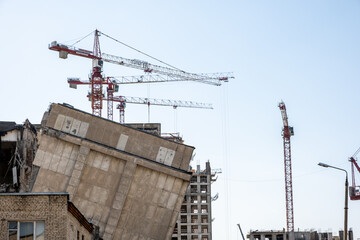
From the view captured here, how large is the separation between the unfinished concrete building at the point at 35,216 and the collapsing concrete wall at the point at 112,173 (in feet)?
73.1

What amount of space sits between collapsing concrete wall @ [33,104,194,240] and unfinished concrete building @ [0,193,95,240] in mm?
22294

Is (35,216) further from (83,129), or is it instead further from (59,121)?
(59,121)

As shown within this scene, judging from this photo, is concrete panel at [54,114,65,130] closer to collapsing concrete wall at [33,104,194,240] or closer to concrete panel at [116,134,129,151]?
collapsing concrete wall at [33,104,194,240]

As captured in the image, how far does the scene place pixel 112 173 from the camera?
67188 mm

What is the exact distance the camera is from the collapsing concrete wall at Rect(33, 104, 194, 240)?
66.7 m

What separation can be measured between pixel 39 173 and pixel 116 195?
7385 mm

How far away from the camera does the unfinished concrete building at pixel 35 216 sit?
43625 mm

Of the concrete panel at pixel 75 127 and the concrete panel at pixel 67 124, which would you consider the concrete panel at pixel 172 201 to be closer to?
the concrete panel at pixel 75 127

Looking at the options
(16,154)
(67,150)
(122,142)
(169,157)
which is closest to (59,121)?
(67,150)

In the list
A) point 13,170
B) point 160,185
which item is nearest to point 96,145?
point 160,185

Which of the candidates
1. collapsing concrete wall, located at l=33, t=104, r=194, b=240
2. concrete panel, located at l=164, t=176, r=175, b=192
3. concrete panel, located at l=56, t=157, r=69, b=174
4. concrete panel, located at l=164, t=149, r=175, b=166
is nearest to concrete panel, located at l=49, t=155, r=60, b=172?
collapsing concrete wall, located at l=33, t=104, r=194, b=240

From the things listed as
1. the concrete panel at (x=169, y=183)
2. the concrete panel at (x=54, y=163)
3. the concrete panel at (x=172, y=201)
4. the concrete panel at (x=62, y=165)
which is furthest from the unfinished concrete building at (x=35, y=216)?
the concrete panel at (x=172, y=201)

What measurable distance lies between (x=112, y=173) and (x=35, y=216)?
77.3 ft

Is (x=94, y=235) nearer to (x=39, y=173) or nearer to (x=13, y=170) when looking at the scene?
(x=39, y=173)
